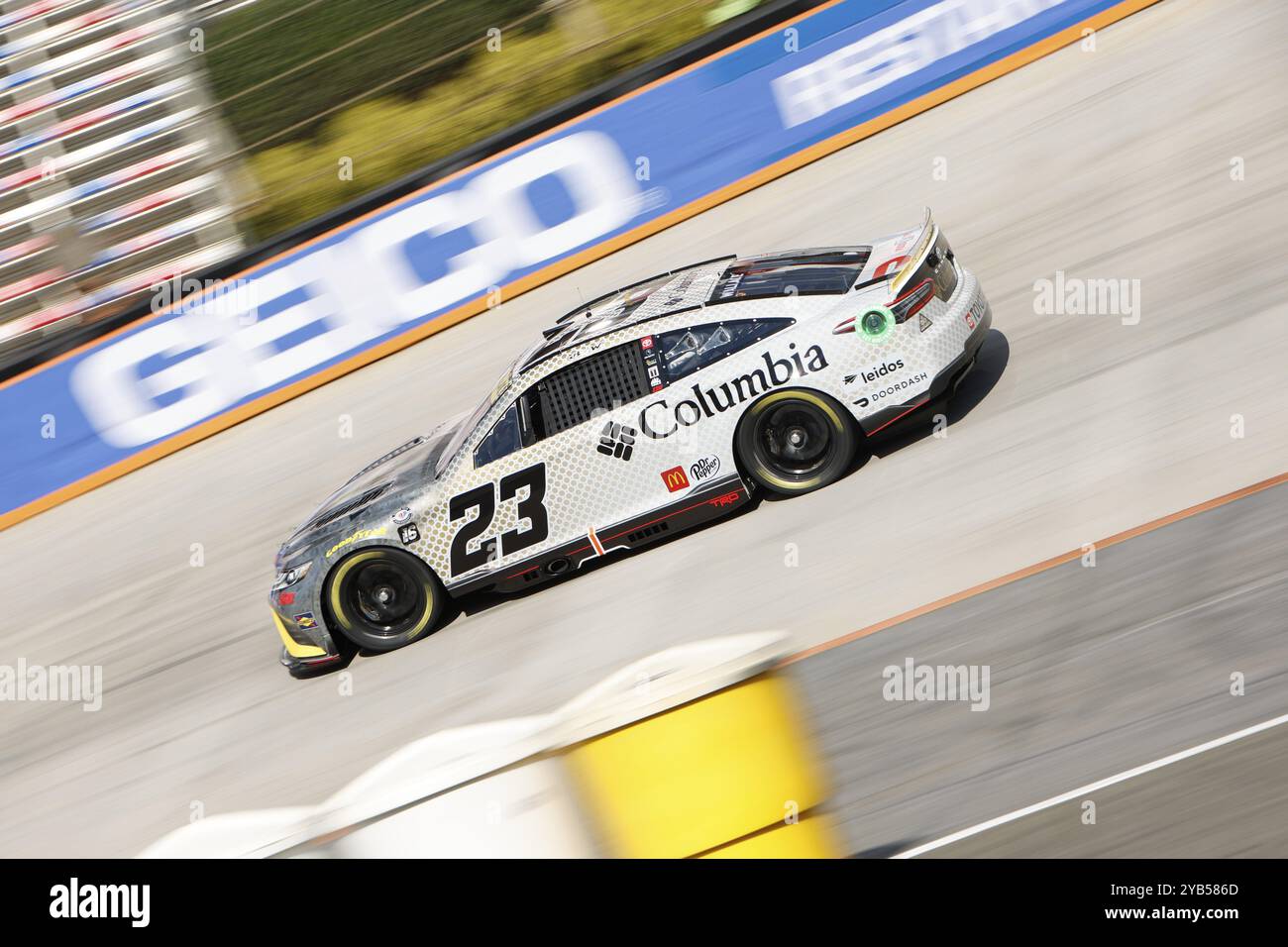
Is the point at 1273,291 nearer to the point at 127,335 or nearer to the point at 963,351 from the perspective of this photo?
the point at 963,351

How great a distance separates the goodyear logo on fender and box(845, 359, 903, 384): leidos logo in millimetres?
3103

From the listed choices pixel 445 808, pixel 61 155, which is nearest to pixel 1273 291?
pixel 445 808

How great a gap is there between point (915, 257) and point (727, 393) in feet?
4.77

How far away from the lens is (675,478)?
791cm

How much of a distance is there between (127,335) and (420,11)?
538 centimetres

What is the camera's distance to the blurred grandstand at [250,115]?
1366cm

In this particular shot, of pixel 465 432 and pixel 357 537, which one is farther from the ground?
pixel 465 432

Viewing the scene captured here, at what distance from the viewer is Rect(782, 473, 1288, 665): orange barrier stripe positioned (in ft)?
20.7

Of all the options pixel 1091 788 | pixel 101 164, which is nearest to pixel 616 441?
pixel 1091 788

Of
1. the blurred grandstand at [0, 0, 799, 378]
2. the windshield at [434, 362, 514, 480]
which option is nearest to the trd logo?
the windshield at [434, 362, 514, 480]

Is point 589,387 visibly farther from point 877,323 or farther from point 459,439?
point 877,323

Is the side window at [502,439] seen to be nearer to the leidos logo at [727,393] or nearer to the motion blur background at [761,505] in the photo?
the leidos logo at [727,393]

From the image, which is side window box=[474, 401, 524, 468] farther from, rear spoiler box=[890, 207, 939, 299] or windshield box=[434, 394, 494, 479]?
rear spoiler box=[890, 207, 939, 299]
